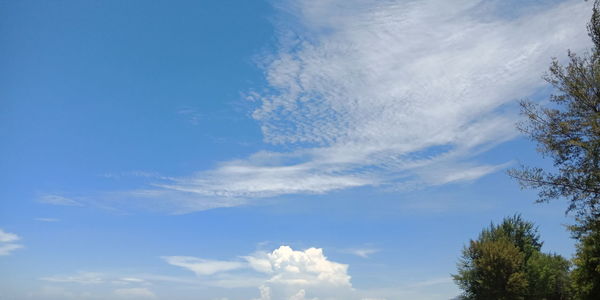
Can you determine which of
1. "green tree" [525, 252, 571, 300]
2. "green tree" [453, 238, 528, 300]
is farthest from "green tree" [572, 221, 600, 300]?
"green tree" [525, 252, 571, 300]

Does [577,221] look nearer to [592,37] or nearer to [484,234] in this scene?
[592,37]

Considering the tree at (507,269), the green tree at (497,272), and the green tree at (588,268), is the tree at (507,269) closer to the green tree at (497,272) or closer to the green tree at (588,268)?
the green tree at (497,272)

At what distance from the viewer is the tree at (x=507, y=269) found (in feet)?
147

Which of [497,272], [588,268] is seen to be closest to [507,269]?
[497,272]

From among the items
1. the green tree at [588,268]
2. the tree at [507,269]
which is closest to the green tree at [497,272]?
the tree at [507,269]

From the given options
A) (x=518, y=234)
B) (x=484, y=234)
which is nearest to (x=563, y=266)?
(x=518, y=234)

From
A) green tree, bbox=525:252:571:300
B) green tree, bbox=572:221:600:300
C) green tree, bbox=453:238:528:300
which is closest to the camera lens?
green tree, bbox=572:221:600:300

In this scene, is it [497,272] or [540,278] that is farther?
[540,278]

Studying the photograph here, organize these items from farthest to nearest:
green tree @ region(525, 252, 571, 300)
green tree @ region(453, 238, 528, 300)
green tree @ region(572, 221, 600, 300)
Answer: green tree @ region(525, 252, 571, 300)
green tree @ region(453, 238, 528, 300)
green tree @ region(572, 221, 600, 300)

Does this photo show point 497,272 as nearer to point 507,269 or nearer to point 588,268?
point 507,269

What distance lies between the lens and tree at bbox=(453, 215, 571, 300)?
4488 cm

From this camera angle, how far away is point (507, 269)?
45.0 m

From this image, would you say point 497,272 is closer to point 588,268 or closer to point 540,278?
point 540,278

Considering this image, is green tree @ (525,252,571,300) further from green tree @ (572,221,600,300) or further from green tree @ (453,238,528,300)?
green tree @ (572,221,600,300)
